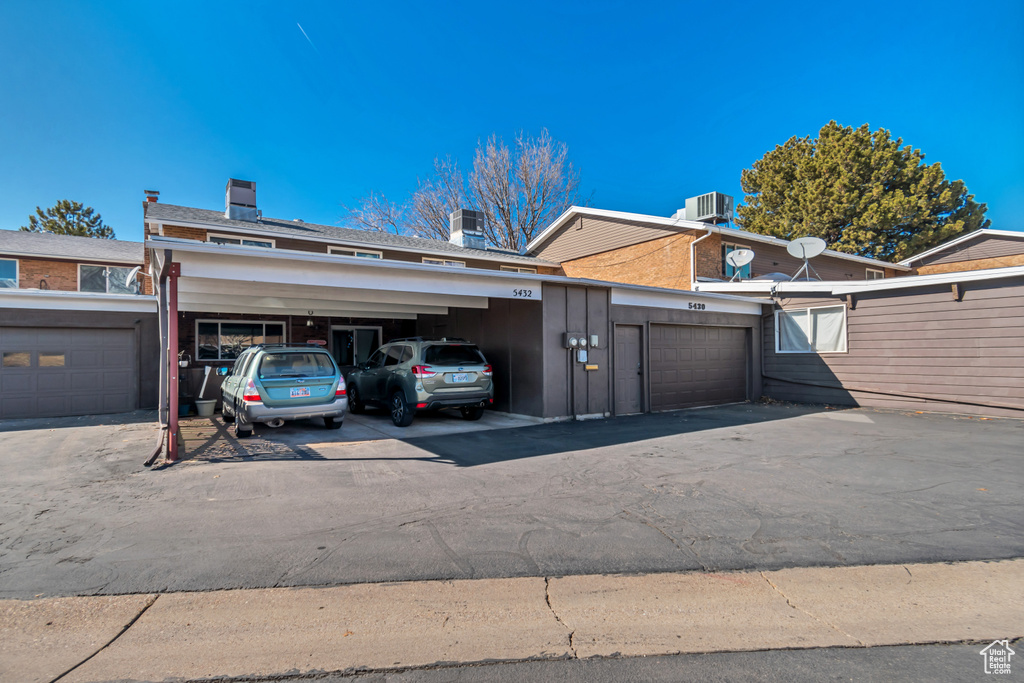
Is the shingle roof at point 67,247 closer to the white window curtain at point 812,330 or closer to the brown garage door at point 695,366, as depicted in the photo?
the brown garage door at point 695,366

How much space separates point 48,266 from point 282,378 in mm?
17006

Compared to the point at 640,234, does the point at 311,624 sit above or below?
below

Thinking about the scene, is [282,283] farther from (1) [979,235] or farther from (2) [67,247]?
(1) [979,235]

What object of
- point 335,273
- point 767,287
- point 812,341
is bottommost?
point 812,341

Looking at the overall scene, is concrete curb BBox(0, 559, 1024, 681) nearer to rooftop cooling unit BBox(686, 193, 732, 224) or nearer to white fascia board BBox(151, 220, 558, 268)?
white fascia board BBox(151, 220, 558, 268)

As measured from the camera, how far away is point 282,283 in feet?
27.1

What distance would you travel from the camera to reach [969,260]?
22.8 m

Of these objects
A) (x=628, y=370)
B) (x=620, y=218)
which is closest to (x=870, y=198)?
(x=620, y=218)

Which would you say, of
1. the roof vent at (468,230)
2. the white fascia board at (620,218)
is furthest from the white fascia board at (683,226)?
the roof vent at (468,230)

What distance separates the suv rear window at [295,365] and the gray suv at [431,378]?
143cm

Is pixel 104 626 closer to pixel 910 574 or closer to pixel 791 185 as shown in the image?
pixel 910 574

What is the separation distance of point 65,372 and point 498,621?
1345 centimetres

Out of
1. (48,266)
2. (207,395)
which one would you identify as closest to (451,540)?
(207,395)

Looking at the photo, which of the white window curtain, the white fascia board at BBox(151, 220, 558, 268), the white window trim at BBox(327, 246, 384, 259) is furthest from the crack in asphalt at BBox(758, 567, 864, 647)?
the white window trim at BBox(327, 246, 384, 259)
